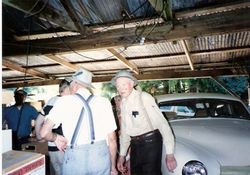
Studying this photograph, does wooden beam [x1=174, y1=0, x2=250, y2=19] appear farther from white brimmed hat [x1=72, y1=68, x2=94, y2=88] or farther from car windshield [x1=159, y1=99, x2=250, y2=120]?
white brimmed hat [x1=72, y1=68, x2=94, y2=88]

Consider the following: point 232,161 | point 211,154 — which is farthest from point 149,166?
point 232,161

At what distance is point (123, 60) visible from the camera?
6.74 m

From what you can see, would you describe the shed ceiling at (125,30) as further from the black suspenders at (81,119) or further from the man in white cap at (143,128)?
the black suspenders at (81,119)

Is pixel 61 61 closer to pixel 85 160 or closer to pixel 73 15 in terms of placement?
pixel 73 15

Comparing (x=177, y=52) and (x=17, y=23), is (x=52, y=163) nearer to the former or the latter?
(x=17, y=23)

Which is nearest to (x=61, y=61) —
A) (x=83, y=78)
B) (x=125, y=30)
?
(x=125, y=30)

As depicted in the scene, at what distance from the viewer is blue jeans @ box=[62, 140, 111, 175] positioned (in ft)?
8.84

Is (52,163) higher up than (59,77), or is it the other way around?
(59,77)

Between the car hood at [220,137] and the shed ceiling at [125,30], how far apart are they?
54.5 inches

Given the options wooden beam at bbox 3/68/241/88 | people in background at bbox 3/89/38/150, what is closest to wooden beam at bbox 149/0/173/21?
people in background at bbox 3/89/38/150

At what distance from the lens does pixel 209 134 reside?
11.9 ft

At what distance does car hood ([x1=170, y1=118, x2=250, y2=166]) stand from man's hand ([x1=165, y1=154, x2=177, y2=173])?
39 centimetres

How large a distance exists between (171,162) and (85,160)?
41.7 inches

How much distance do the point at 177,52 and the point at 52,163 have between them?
150 inches
